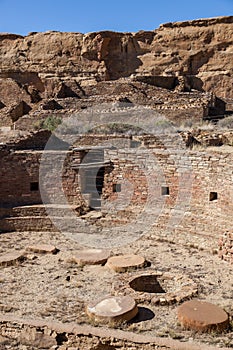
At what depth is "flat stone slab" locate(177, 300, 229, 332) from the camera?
661cm

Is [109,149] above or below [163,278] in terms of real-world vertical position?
above

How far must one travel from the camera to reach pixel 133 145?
13867mm

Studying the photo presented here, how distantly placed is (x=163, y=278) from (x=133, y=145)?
577 cm

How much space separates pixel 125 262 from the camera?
9.59 metres

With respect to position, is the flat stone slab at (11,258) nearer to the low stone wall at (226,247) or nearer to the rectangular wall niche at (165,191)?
the rectangular wall niche at (165,191)

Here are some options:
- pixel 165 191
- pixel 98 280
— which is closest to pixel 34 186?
pixel 165 191

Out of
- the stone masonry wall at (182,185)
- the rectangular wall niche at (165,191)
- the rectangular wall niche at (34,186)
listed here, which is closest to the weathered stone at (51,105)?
the rectangular wall niche at (34,186)

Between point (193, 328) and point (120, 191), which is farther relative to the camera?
point (120, 191)

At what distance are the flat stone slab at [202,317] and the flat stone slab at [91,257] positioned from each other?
2929 millimetres

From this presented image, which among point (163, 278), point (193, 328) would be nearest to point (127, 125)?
point (163, 278)

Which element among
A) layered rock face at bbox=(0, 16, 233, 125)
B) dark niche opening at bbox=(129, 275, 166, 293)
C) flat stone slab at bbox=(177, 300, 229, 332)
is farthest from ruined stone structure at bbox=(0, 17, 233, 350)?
layered rock face at bbox=(0, 16, 233, 125)

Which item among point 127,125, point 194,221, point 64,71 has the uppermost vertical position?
point 64,71

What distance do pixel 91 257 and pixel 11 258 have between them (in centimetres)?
175

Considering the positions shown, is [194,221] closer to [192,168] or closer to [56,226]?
[192,168]
